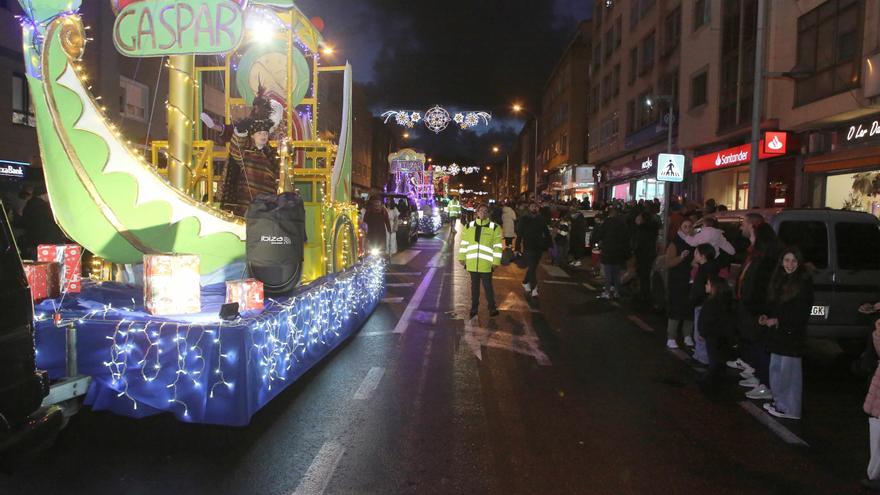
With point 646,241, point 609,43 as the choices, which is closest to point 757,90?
point 646,241

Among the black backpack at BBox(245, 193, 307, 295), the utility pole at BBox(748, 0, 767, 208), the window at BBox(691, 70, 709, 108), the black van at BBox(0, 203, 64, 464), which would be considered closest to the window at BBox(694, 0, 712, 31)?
the window at BBox(691, 70, 709, 108)

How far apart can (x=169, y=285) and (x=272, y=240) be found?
1.04 m

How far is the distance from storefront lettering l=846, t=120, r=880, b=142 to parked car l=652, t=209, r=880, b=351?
326 inches

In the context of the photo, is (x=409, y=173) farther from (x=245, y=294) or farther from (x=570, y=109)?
(x=245, y=294)

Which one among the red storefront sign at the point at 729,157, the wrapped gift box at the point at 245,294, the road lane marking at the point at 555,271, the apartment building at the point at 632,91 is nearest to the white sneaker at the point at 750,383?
the wrapped gift box at the point at 245,294

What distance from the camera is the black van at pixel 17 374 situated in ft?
10.2

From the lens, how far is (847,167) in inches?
600

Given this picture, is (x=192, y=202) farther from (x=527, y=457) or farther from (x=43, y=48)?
(x=527, y=457)

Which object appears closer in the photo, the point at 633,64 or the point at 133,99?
the point at 133,99

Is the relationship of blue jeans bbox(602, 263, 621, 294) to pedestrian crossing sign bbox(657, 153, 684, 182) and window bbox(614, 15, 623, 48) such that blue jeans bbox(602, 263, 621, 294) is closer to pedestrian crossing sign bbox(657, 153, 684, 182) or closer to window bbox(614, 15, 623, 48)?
pedestrian crossing sign bbox(657, 153, 684, 182)

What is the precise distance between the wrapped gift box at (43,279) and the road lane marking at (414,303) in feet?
14.5

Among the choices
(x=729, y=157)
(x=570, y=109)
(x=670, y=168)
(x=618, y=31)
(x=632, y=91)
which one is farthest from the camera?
(x=570, y=109)

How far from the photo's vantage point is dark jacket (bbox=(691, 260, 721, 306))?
6.99 metres

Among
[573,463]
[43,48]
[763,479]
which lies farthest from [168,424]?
[763,479]
